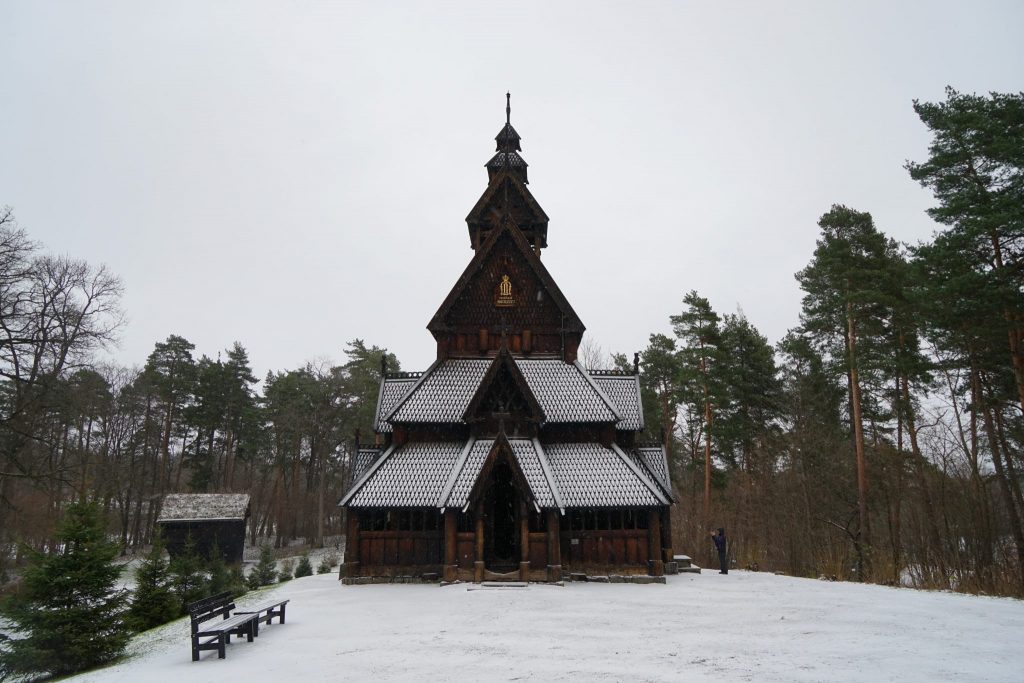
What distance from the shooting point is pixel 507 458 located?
1705 centimetres

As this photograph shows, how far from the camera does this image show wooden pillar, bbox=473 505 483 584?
16.5 metres

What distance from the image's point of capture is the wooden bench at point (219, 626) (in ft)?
31.1

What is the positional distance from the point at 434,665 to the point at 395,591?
25.9 feet

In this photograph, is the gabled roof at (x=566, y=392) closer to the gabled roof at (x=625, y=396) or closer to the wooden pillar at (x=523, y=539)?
the gabled roof at (x=625, y=396)

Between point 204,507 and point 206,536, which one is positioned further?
point 204,507

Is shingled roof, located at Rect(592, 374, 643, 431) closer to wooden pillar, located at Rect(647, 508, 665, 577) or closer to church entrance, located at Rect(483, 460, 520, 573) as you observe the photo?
wooden pillar, located at Rect(647, 508, 665, 577)

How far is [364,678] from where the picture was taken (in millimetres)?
7836

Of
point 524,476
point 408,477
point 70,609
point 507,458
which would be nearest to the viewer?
point 70,609

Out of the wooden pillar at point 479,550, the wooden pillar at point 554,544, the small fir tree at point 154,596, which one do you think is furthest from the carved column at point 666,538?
the small fir tree at point 154,596

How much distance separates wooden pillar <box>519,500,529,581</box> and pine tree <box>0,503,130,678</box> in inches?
370

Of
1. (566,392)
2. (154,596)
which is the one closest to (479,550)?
(566,392)

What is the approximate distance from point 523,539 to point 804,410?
1657 cm

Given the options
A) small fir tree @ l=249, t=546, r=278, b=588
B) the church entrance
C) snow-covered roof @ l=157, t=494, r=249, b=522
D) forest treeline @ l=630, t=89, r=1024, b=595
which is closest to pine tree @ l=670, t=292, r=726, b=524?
forest treeline @ l=630, t=89, r=1024, b=595

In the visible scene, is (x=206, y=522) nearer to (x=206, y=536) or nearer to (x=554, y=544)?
(x=206, y=536)
